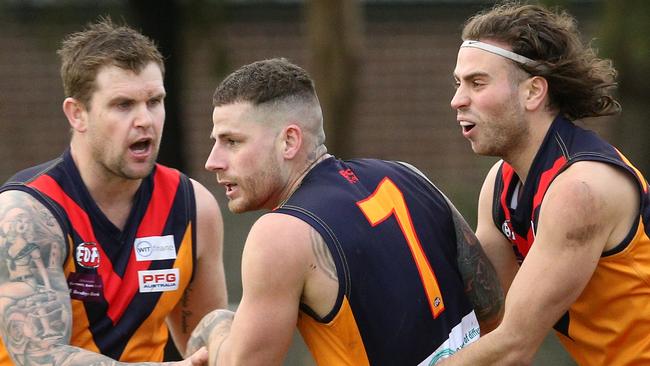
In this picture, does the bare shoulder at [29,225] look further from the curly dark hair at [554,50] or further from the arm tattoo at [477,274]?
the curly dark hair at [554,50]

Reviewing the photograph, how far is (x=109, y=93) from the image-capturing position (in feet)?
16.3

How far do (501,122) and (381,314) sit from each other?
90 centimetres

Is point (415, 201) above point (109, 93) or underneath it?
underneath

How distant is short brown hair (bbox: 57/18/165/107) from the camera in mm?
4992

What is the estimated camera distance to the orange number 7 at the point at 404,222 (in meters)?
4.18

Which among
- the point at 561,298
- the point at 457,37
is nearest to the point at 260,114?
the point at 561,298

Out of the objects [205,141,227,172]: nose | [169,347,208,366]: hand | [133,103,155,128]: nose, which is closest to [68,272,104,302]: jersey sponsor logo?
[133,103,155,128]: nose

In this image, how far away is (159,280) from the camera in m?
5.09

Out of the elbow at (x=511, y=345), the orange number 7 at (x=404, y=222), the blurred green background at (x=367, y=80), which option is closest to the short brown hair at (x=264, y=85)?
the orange number 7 at (x=404, y=222)

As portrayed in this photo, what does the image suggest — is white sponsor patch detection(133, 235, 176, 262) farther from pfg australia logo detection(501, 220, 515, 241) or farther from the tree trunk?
the tree trunk

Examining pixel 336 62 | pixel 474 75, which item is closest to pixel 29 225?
pixel 474 75

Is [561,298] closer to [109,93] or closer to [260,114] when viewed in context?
[260,114]

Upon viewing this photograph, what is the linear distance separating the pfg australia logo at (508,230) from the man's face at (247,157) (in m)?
0.98

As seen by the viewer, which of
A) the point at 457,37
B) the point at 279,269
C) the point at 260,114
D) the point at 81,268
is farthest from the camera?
the point at 457,37
